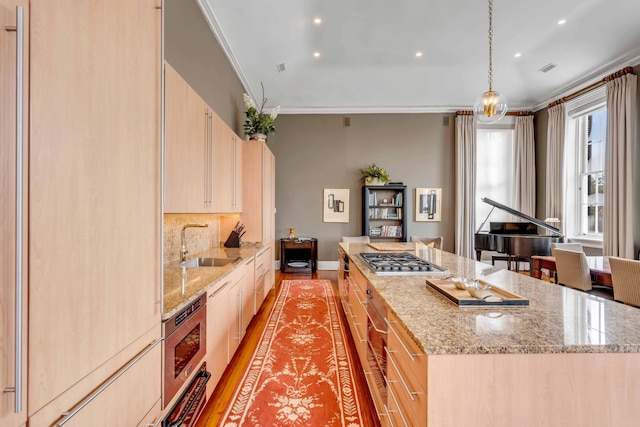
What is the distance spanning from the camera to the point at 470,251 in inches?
244

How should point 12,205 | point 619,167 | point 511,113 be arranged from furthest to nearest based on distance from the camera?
point 511,113 < point 619,167 < point 12,205

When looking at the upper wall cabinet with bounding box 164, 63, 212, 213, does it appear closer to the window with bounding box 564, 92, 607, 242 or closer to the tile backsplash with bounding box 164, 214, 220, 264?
the tile backsplash with bounding box 164, 214, 220, 264

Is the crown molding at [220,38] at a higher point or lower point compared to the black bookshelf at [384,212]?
higher

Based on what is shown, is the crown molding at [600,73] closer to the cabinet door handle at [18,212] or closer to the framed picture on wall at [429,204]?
the framed picture on wall at [429,204]

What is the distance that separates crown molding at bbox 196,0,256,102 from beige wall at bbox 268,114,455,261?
5.91ft

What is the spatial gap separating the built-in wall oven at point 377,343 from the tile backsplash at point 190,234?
1711 millimetres

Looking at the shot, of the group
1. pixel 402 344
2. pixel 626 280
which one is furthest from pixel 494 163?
pixel 402 344

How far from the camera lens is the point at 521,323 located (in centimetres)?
109

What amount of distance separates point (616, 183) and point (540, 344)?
544 centimetres

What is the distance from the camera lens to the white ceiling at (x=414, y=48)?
149 inches

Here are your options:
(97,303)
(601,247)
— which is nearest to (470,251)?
(601,247)

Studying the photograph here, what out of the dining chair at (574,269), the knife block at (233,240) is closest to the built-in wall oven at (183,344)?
the knife block at (233,240)

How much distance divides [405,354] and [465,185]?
6.04m

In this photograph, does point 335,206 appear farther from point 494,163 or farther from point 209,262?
point 209,262
